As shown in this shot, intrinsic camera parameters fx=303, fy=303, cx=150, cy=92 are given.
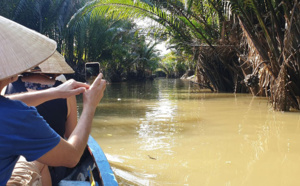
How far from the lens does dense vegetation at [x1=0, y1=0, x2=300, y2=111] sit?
7.07 metres

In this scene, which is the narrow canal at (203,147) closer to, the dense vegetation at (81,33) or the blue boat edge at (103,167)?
the blue boat edge at (103,167)

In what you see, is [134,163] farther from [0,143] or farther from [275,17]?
[275,17]

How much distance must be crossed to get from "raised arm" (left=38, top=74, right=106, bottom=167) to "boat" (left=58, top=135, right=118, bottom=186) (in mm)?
842

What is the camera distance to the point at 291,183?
10.2 ft

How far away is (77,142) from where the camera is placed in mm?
1416

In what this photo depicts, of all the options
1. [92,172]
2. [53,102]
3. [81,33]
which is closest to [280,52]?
[92,172]

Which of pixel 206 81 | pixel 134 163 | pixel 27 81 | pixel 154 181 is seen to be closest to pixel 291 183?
pixel 154 181

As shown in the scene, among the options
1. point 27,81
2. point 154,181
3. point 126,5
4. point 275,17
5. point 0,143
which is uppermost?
point 126,5

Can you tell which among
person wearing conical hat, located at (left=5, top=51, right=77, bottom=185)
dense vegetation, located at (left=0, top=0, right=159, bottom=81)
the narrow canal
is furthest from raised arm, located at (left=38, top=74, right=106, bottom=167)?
dense vegetation, located at (left=0, top=0, right=159, bottom=81)

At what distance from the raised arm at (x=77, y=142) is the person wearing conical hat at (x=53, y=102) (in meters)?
0.81

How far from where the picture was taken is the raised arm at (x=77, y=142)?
1294 mm

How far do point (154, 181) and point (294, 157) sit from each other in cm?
194

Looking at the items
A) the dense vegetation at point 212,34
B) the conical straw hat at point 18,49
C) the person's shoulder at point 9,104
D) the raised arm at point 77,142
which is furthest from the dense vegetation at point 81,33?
the person's shoulder at point 9,104

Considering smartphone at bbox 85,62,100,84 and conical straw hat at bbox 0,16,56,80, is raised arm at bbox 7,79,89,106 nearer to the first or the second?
smartphone at bbox 85,62,100,84
